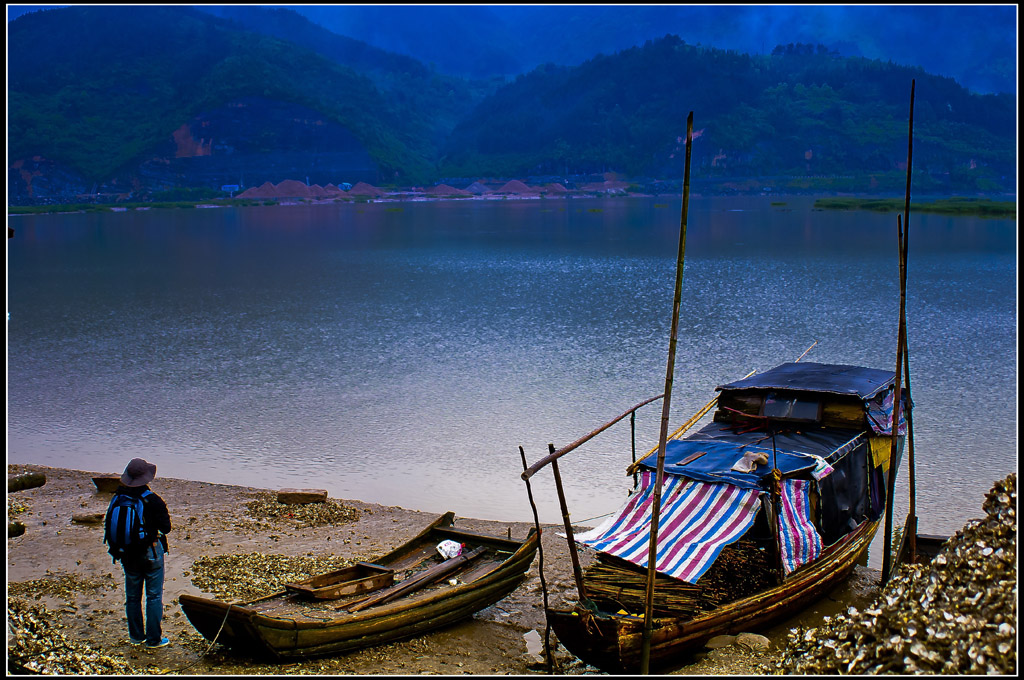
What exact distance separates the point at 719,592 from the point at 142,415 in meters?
13.7

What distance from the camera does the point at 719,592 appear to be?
927cm

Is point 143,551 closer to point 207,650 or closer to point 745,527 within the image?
point 207,650

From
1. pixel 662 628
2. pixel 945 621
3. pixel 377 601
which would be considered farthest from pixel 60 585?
pixel 945 621

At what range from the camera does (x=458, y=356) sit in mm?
24516

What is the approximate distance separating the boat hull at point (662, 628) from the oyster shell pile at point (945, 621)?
3.18ft

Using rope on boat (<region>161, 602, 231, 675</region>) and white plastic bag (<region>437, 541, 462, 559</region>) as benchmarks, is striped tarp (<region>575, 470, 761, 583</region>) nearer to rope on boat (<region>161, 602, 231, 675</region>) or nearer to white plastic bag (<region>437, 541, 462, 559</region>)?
white plastic bag (<region>437, 541, 462, 559</region>)

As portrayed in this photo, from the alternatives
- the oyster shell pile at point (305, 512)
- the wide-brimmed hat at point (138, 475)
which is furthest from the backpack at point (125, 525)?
the oyster shell pile at point (305, 512)

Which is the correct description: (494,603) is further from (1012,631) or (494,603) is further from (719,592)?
(1012,631)

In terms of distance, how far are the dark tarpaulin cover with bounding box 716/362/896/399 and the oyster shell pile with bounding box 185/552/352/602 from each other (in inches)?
215

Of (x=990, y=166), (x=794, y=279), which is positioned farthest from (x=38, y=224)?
(x=990, y=166)

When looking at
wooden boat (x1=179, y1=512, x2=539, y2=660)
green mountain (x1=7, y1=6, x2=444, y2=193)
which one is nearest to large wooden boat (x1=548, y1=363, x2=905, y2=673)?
wooden boat (x1=179, y1=512, x2=539, y2=660)

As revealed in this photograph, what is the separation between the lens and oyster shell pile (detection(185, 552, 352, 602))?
9789 mm

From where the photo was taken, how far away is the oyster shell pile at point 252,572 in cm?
979

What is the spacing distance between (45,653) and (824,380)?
30.9ft
